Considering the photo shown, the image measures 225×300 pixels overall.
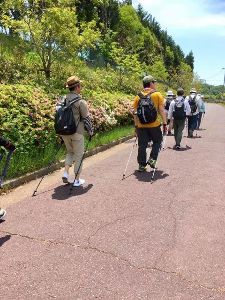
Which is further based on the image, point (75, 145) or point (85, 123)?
point (75, 145)

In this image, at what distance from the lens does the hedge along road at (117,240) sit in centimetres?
407

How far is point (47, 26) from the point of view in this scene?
1452 centimetres

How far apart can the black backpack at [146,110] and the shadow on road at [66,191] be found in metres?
1.88

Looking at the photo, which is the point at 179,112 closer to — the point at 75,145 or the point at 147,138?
the point at 147,138

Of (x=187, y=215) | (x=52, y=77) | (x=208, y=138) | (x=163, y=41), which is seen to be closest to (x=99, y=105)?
(x=52, y=77)

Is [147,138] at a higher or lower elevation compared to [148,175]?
higher

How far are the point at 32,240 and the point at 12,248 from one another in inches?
12.4

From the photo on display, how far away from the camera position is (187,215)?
625cm

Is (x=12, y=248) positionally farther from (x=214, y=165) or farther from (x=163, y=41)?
(x=163, y=41)

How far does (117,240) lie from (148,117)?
12.9 ft

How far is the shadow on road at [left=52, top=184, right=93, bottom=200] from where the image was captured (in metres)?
7.17

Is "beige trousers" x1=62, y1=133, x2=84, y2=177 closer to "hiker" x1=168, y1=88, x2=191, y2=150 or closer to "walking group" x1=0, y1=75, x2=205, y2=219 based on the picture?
"walking group" x1=0, y1=75, x2=205, y2=219

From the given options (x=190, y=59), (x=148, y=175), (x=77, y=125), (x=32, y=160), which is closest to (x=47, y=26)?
(x=32, y=160)

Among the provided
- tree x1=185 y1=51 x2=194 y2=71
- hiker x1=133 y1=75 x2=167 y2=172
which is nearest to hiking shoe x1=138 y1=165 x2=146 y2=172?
hiker x1=133 y1=75 x2=167 y2=172
